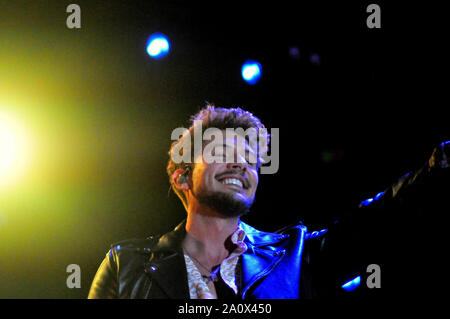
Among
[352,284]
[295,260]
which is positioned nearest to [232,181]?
[295,260]

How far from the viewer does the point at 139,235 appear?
3559mm

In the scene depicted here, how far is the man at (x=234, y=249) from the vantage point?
2.46 m

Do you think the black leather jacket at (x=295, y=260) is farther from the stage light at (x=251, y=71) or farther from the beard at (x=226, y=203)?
the stage light at (x=251, y=71)

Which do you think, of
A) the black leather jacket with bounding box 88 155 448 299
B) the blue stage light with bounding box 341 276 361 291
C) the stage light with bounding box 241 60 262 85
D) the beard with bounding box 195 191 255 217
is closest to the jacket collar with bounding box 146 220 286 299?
the black leather jacket with bounding box 88 155 448 299

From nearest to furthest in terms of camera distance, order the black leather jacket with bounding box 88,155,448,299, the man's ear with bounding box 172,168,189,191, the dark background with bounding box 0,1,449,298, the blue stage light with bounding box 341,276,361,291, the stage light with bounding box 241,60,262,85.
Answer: the black leather jacket with bounding box 88,155,448,299, the blue stage light with bounding box 341,276,361,291, the man's ear with bounding box 172,168,189,191, the dark background with bounding box 0,1,449,298, the stage light with bounding box 241,60,262,85

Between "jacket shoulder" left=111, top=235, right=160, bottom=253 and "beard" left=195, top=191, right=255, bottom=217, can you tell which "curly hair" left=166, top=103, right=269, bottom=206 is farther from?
"jacket shoulder" left=111, top=235, right=160, bottom=253

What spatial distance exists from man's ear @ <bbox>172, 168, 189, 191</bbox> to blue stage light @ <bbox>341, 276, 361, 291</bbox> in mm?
1190

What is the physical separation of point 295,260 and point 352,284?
418 mm

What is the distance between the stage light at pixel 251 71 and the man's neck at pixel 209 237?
1190 millimetres

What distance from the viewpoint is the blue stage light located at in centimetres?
269

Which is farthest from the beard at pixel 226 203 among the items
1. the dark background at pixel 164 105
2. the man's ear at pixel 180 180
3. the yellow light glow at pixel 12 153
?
the yellow light glow at pixel 12 153

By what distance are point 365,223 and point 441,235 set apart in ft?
1.81

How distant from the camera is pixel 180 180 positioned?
3104 mm

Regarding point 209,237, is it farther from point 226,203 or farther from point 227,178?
point 227,178
